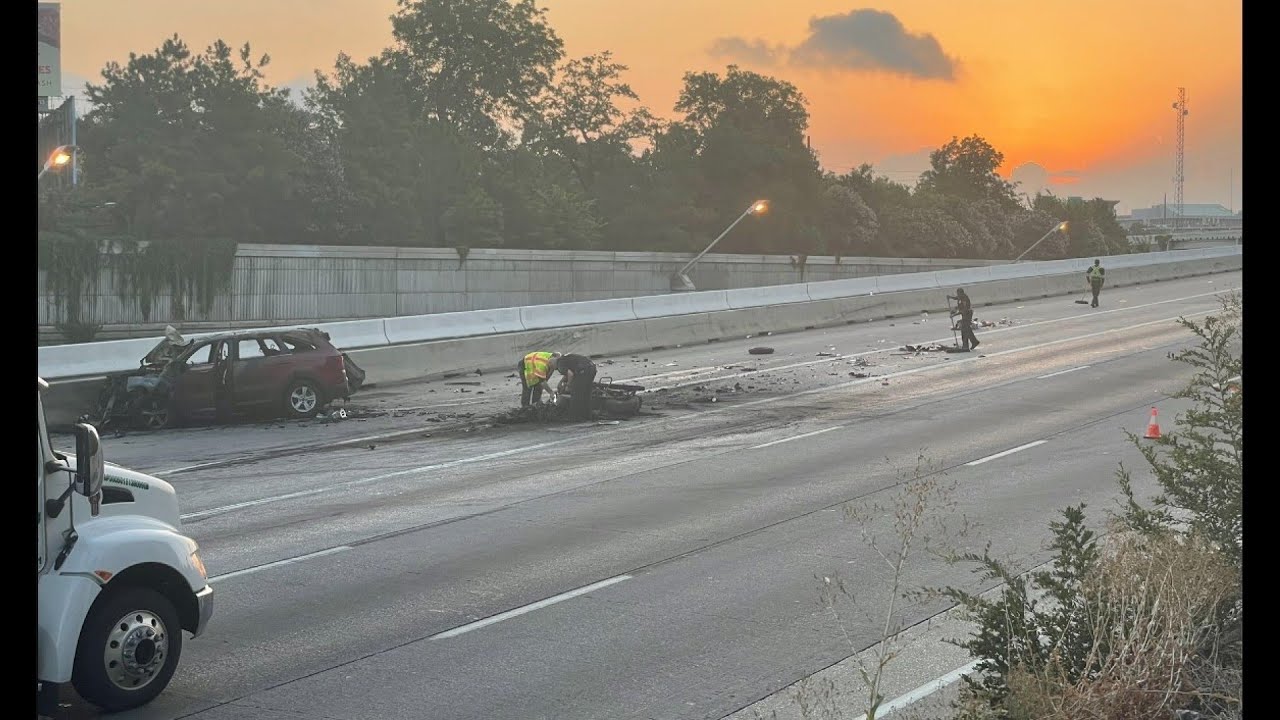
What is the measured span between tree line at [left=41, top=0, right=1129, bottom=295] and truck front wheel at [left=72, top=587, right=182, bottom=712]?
150 ft

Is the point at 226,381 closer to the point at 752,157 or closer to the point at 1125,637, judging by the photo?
the point at 1125,637

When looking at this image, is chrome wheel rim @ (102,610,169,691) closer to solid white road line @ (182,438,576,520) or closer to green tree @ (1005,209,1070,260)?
solid white road line @ (182,438,576,520)

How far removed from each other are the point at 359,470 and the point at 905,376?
47.8 ft

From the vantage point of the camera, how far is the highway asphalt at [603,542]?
8.52 m

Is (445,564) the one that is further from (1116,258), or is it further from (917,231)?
(917,231)

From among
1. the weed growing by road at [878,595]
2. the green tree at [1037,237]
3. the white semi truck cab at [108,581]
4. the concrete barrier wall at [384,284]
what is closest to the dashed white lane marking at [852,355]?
the weed growing by road at [878,595]

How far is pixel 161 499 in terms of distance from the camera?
8047mm

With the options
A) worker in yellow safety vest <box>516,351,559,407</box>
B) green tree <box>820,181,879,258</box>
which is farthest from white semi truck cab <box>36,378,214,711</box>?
green tree <box>820,181,879,258</box>

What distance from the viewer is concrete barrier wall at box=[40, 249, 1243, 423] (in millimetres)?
24344

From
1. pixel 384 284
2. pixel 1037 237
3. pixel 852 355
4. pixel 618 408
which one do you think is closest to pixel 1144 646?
pixel 618 408

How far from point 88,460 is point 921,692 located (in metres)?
5.52

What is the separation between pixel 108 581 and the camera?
731 centimetres

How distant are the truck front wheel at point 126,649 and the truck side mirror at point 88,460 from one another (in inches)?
33.8
